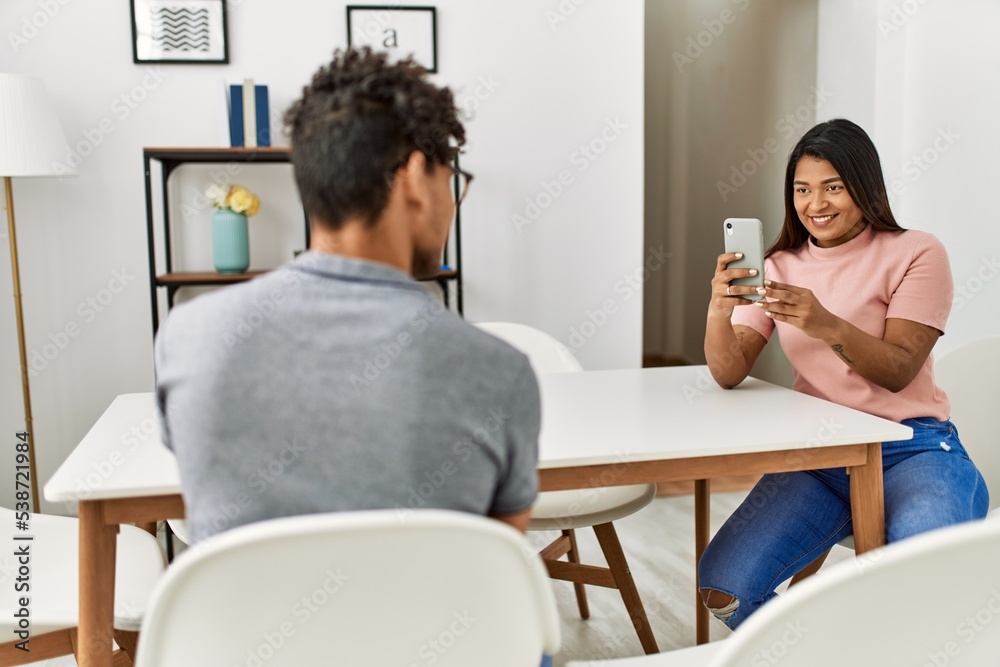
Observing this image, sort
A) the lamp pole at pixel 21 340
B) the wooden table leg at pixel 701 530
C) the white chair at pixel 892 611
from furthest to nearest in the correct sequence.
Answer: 1. the lamp pole at pixel 21 340
2. the wooden table leg at pixel 701 530
3. the white chair at pixel 892 611

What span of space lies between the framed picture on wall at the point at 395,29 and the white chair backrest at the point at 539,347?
1368 mm

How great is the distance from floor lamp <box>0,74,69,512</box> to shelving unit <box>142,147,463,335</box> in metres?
0.27

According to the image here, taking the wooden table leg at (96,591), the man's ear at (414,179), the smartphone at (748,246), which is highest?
the man's ear at (414,179)

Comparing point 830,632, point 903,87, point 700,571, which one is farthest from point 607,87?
point 830,632

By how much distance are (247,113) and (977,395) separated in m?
2.39

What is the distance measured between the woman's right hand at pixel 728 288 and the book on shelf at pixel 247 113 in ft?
6.15

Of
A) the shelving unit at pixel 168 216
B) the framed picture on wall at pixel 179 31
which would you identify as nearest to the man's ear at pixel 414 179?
the shelving unit at pixel 168 216

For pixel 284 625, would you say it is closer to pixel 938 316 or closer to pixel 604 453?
pixel 604 453

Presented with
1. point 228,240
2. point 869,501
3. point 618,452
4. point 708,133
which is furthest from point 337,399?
point 708,133

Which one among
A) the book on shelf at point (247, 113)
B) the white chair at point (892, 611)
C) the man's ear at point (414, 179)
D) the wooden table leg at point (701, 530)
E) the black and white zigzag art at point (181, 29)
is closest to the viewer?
the white chair at point (892, 611)

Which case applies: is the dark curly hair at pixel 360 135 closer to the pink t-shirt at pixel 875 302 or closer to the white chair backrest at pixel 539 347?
the pink t-shirt at pixel 875 302

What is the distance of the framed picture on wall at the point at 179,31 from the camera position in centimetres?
314

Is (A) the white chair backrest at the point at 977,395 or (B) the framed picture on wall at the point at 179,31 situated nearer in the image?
(A) the white chair backrest at the point at 977,395

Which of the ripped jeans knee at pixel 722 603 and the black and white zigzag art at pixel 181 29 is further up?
the black and white zigzag art at pixel 181 29
